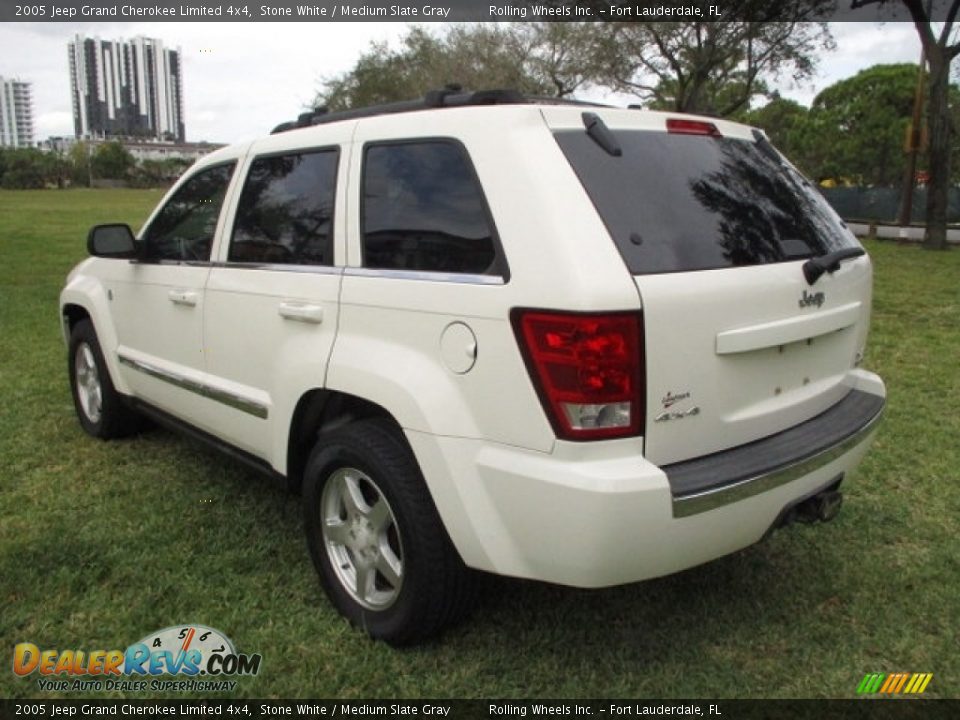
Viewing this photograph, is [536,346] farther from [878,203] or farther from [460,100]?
[878,203]

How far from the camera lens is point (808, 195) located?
3.21 m

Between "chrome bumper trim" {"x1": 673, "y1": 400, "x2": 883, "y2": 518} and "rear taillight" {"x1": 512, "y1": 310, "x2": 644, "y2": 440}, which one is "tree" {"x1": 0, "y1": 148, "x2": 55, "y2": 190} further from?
"chrome bumper trim" {"x1": 673, "y1": 400, "x2": 883, "y2": 518}

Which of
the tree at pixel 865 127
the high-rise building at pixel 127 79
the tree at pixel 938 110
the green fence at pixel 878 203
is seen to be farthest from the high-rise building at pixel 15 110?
the tree at pixel 938 110

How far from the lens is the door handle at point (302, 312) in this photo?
9.72ft

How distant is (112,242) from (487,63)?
33.4 metres

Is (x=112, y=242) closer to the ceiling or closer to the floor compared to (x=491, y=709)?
closer to the ceiling

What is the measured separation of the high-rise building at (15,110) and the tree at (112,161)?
8.23 meters

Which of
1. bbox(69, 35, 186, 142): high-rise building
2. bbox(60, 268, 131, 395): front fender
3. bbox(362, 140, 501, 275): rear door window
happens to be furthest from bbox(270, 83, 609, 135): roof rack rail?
bbox(69, 35, 186, 142): high-rise building

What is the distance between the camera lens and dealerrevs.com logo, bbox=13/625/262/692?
8.81ft

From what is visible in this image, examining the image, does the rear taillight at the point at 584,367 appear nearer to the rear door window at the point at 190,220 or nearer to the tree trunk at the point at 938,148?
the rear door window at the point at 190,220

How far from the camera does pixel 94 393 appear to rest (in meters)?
5.04

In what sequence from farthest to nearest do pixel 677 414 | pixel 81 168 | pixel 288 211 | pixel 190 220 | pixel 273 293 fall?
pixel 81 168
pixel 190 220
pixel 288 211
pixel 273 293
pixel 677 414

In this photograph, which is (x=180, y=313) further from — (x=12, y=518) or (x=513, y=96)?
(x=513, y=96)

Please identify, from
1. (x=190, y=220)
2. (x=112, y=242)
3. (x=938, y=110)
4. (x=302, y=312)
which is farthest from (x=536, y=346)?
(x=938, y=110)
